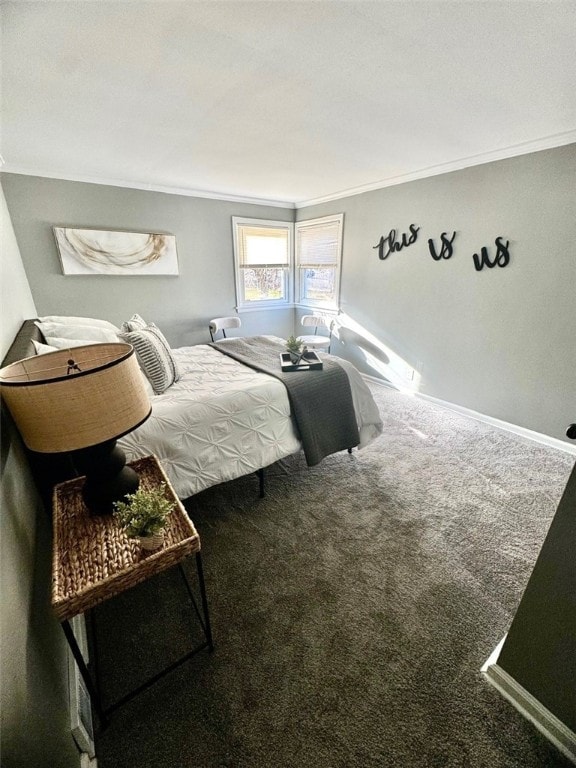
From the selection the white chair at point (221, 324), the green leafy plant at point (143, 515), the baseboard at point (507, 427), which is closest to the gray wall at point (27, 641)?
the green leafy plant at point (143, 515)

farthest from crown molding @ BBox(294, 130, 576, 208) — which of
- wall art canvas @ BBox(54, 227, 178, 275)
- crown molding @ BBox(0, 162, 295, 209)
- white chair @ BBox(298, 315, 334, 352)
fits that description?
wall art canvas @ BBox(54, 227, 178, 275)

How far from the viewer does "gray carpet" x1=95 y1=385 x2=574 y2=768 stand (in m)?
0.99

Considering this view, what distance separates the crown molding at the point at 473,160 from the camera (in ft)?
7.19

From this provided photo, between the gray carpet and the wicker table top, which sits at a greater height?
the wicker table top

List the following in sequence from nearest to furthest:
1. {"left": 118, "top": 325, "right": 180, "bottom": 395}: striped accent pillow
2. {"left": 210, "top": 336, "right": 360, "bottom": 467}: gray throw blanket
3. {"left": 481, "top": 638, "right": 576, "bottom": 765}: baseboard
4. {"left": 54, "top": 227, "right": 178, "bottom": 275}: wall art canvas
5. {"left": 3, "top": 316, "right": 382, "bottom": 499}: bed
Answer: {"left": 481, "top": 638, "right": 576, "bottom": 765}: baseboard, {"left": 3, "top": 316, "right": 382, "bottom": 499}: bed, {"left": 118, "top": 325, "right": 180, "bottom": 395}: striped accent pillow, {"left": 210, "top": 336, "right": 360, "bottom": 467}: gray throw blanket, {"left": 54, "top": 227, "right": 178, "bottom": 275}: wall art canvas

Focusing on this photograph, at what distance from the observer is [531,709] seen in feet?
3.40

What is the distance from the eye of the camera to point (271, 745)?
0.99m

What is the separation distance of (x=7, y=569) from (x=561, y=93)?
3.08m

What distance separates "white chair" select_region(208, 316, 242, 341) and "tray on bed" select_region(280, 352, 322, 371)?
81.6 inches

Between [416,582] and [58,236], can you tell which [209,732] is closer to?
[416,582]

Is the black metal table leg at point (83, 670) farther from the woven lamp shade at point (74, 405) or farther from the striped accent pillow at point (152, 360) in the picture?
the striped accent pillow at point (152, 360)

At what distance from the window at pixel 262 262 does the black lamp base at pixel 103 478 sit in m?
3.72

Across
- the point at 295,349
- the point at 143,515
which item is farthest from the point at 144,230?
the point at 143,515

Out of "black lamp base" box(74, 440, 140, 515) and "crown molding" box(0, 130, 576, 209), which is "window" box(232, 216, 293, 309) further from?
"black lamp base" box(74, 440, 140, 515)
